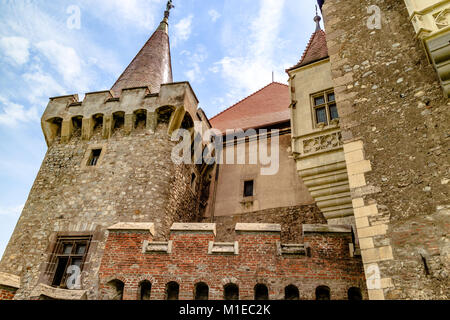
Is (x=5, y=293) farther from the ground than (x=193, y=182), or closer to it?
closer to it

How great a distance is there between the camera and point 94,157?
12422 millimetres

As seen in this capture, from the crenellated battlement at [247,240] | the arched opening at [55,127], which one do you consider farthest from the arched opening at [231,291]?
the arched opening at [55,127]

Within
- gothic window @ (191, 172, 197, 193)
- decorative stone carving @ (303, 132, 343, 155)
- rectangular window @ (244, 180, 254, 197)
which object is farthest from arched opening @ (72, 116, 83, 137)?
decorative stone carving @ (303, 132, 343, 155)

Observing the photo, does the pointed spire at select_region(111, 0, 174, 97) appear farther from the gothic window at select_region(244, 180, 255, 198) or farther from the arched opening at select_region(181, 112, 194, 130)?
the gothic window at select_region(244, 180, 255, 198)

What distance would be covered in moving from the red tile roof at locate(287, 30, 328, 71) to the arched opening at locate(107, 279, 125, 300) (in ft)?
25.8

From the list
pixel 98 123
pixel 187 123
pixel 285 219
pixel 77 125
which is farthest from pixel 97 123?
pixel 285 219

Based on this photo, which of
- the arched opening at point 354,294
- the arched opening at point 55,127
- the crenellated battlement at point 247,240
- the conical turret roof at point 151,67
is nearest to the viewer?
the arched opening at point 354,294

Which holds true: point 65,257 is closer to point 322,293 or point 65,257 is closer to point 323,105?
point 322,293

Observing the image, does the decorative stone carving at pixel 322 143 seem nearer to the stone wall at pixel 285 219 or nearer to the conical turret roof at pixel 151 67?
the stone wall at pixel 285 219

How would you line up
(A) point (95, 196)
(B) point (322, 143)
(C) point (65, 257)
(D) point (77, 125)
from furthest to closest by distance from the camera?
(D) point (77, 125) < (A) point (95, 196) < (C) point (65, 257) < (B) point (322, 143)

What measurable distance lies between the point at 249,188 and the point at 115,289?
7415mm

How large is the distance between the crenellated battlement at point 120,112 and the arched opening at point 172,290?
6.71 metres

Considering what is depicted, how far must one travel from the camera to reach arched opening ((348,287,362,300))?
19.1 ft

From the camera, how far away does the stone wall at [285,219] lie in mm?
11031
